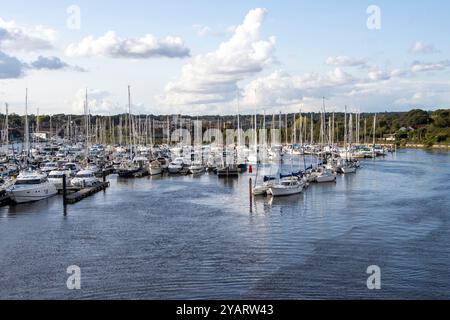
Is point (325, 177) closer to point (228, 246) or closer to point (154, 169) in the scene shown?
point (154, 169)

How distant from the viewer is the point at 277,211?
141ft

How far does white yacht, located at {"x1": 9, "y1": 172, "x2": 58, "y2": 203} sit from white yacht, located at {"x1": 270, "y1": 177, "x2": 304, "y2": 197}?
66.1ft

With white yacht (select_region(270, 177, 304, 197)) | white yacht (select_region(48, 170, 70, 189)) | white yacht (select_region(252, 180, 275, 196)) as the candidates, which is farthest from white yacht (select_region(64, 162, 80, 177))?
white yacht (select_region(270, 177, 304, 197))

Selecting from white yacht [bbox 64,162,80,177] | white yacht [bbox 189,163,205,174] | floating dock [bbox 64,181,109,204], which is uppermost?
white yacht [bbox 64,162,80,177]

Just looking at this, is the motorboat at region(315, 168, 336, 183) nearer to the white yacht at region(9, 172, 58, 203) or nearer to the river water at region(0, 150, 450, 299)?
the river water at region(0, 150, 450, 299)

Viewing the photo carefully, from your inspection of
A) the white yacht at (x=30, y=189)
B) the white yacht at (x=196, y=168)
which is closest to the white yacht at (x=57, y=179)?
the white yacht at (x=30, y=189)

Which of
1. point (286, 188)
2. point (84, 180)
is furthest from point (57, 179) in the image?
point (286, 188)

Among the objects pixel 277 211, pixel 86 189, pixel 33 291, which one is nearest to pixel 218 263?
pixel 33 291

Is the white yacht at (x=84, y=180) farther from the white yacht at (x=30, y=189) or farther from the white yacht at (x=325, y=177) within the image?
the white yacht at (x=325, y=177)

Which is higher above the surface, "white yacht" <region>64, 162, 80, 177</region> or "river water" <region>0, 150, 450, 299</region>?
"white yacht" <region>64, 162, 80, 177</region>

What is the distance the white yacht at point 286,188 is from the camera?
2000 inches

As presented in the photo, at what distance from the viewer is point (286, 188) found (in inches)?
2026

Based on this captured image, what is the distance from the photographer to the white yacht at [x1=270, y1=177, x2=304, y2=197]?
50812 millimetres

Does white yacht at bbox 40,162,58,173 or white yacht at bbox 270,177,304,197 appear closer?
white yacht at bbox 270,177,304,197
